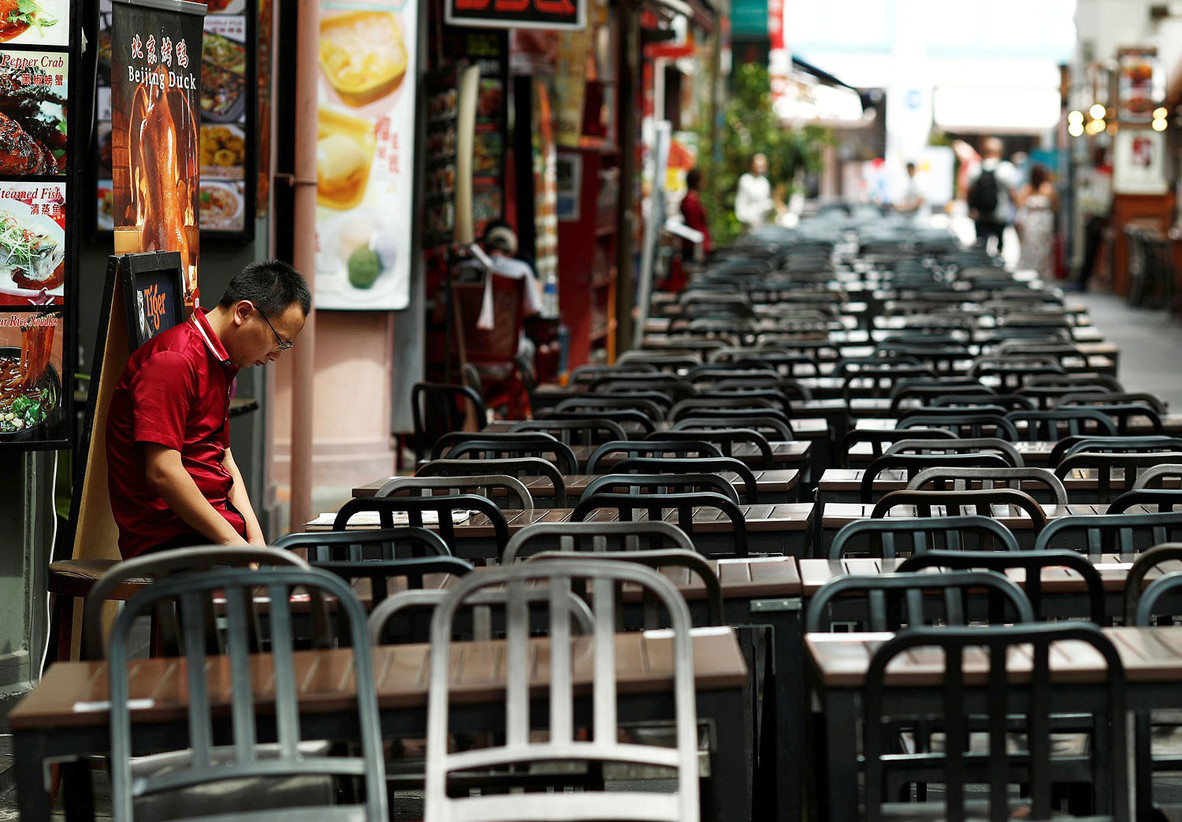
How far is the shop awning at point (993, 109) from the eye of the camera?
6359cm

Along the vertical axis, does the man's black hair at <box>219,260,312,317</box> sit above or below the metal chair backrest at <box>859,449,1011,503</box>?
above

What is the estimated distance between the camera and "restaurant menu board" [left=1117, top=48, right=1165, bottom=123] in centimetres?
2962

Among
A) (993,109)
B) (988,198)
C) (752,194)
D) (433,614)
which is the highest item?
(993,109)

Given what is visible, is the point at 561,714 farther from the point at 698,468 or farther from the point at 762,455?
the point at 762,455

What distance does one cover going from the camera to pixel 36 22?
A: 5.59 metres

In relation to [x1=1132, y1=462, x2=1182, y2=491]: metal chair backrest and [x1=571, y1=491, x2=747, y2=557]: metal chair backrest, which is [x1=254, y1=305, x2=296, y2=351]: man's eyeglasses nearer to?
[x1=571, y1=491, x2=747, y2=557]: metal chair backrest

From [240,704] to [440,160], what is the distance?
7.65 m

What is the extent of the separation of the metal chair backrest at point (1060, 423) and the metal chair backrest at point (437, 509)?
2838mm

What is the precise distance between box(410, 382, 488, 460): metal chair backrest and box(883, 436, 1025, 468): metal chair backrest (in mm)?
2643

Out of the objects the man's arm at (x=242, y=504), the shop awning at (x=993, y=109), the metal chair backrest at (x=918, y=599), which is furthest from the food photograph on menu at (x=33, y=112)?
the shop awning at (x=993, y=109)

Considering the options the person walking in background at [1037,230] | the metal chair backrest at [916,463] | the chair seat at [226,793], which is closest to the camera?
the chair seat at [226,793]

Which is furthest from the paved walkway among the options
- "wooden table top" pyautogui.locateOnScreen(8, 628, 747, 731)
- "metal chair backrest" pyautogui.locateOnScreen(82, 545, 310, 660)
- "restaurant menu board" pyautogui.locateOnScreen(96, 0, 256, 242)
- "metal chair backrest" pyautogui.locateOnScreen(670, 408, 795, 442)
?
"metal chair backrest" pyautogui.locateOnScreen(82, 545, 310, 660)

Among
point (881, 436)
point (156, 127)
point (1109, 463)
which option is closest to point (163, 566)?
point (156, 127)

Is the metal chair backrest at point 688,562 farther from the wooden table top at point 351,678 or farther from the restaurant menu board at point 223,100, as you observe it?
the restaurant menu board at point 223,100
